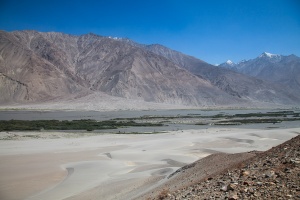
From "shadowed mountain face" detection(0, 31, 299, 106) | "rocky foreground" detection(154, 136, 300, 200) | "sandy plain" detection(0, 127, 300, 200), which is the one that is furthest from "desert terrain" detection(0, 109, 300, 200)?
"shadowed mountain face" detection(0, 31, 299, 106)

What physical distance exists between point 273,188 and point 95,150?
19682 mm

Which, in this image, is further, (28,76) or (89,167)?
(28,76)

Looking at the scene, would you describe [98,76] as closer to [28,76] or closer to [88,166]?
[28,76]

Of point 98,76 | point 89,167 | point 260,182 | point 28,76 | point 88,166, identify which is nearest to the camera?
point 260,182

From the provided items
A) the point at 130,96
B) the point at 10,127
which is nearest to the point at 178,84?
the point at 130,96

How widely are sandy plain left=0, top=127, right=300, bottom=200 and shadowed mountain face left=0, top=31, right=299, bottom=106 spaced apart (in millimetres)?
103709

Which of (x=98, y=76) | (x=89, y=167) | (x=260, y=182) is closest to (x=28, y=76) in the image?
(x=98, y=76)

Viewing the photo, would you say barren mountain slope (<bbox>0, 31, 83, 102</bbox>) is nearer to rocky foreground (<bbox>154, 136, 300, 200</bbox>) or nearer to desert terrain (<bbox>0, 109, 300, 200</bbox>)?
desert terrain (<bbox>0, 109, 300, 200</bbox>)

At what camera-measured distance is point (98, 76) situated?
538 ft

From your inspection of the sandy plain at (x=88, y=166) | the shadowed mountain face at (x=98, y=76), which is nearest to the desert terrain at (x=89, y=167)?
the sandy plain at (x=88, y=166)

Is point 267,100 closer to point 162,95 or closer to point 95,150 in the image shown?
point 162,95

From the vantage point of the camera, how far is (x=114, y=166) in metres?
18.6

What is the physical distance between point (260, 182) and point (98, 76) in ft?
525

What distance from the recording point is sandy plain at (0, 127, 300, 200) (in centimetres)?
1318
